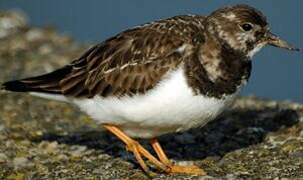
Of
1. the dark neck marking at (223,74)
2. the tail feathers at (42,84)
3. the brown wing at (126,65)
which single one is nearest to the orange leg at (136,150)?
the brown wing at (126,65)

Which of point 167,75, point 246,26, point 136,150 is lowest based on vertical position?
point 136,150

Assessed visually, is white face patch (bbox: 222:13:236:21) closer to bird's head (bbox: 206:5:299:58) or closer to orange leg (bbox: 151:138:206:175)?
bird's head (bbox: 206:5:299:58)

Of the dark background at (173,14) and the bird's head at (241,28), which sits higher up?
the dark background at (173,14)

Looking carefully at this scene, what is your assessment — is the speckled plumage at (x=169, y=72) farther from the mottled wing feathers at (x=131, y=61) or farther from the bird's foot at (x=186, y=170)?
the bird's foot at (x=186, y=170)

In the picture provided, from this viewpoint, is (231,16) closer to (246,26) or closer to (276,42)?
(246,26)

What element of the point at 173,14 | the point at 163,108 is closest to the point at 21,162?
the point at 163,108

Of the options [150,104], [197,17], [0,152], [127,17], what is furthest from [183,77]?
[127,17]
